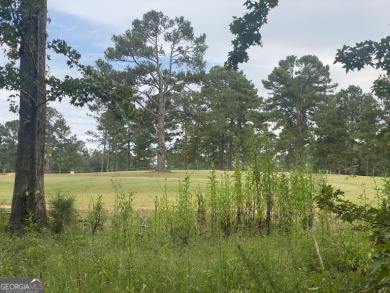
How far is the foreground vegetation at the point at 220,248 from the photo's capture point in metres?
3.05

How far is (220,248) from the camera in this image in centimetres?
324

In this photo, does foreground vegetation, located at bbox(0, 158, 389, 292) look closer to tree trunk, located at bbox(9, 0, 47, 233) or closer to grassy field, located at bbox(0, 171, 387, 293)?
grassy field, located at bbox(0, 171, 387, 293)

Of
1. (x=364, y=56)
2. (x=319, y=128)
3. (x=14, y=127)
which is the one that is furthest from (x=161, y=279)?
(x=14, y=127)

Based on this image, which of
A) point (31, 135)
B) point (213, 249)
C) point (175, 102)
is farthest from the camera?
point (175, 102)

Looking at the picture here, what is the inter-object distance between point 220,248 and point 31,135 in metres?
5.11

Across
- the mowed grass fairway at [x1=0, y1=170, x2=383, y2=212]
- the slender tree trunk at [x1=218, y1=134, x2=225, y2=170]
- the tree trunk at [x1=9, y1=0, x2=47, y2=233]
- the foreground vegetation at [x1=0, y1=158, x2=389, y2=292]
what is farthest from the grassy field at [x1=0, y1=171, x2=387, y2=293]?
the slender tree trunk at [x1=218, y1=134, x2=225, y2=170]

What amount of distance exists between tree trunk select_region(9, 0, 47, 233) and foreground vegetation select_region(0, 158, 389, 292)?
38 centimetres

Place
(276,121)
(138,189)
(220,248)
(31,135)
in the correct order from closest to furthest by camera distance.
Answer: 1. (220,248)
2. (31,135)
3. (138,189)
4. (276,121)

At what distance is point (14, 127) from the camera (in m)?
72.9

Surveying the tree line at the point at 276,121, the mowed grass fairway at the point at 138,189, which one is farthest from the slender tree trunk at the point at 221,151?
the mowed grass fairway at the point at 138,189

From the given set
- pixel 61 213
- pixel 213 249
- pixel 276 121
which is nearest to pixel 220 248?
pixel 213 249

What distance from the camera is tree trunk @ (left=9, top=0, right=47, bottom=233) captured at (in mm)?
6711

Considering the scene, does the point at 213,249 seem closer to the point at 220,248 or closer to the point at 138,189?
the point at 220,248

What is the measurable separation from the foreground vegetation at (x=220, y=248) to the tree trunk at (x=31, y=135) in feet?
1.26
